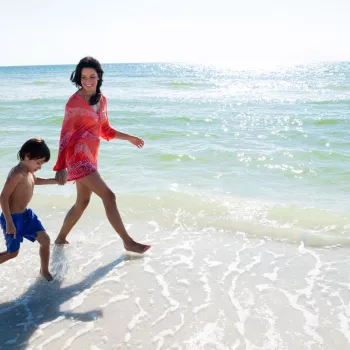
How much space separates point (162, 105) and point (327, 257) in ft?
50.0

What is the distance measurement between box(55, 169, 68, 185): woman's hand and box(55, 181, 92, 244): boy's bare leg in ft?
1.35

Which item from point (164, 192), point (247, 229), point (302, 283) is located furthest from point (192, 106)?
point (302, 283)

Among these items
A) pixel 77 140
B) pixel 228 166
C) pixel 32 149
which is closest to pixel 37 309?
pixel 32 149

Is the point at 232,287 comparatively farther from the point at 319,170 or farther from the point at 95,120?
the point at 319,170

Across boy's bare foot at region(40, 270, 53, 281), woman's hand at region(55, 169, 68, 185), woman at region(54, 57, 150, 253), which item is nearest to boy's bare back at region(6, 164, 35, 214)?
woman's hand at region(55, 169, 68, 185)

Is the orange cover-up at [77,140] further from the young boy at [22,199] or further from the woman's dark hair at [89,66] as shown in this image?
the young boy at [22,199]

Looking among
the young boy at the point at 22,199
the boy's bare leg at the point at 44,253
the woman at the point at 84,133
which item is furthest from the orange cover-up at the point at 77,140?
the boy's bare leg at the point at 44,253

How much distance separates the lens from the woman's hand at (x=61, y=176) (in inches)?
148

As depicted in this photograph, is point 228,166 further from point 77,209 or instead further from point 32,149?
point 32,149

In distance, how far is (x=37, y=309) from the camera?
3.39 meters

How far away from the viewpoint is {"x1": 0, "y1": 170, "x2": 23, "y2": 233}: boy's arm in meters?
3.36

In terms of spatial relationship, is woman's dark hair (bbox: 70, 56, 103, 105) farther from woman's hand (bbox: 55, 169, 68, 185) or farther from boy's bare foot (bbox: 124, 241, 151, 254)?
boy's bare foot (bbox: 124, 241, 151, 254)

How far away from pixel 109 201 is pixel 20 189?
90 cm

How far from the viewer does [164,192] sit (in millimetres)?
6516
